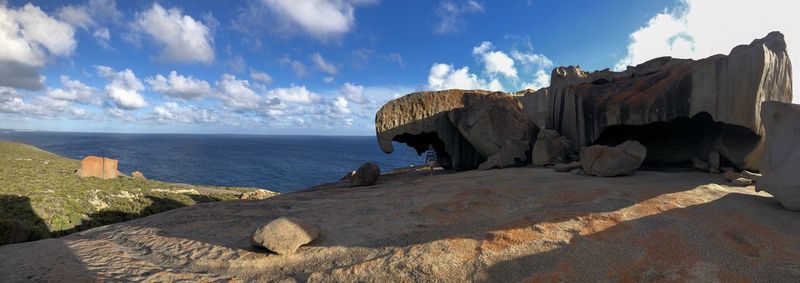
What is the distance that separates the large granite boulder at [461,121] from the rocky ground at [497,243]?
32.1 feet

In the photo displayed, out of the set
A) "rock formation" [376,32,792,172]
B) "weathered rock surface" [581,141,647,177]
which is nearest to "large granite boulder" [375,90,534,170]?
"rock formation" [376,32,792,172]

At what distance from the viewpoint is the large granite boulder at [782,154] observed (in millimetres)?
9156

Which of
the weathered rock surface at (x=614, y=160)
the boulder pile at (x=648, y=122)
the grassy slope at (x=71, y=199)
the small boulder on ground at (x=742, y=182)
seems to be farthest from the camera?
the grassy slope at (x=71, y=199)

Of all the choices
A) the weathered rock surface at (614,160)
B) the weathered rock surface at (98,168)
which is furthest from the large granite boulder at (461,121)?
the weathered rock surface at (98,168)

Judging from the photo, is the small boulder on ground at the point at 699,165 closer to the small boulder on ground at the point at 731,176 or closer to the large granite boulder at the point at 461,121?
the small boulder on ground at the point at 731,176

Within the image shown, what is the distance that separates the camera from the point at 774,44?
13562mm

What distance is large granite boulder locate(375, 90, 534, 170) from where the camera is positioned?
74.8 feet

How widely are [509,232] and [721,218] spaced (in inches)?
197

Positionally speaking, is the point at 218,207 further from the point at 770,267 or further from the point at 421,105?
the point at 770,267

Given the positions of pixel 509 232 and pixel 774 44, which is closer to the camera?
pixel 509 232

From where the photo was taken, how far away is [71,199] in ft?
113

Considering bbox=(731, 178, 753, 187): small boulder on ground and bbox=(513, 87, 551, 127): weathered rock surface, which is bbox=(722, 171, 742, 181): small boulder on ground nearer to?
bbox=(731, 178, 753, 187): small boulder on ground

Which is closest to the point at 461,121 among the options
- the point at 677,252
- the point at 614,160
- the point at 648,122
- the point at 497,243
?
the point at 648,122

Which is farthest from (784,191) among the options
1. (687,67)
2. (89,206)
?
(89,206)
